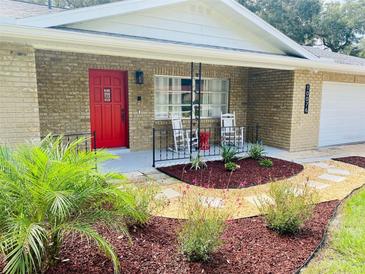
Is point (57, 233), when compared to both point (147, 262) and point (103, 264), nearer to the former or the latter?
point (103, 264)

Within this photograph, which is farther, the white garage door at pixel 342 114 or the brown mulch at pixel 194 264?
the white garage door at pixel 342 114

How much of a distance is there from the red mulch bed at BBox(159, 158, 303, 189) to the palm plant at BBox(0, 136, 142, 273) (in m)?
3.20

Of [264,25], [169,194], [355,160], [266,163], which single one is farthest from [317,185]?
[264,25]

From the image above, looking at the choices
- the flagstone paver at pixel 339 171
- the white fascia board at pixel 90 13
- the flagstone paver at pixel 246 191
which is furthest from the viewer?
the flagstone paver at pixel 339 171

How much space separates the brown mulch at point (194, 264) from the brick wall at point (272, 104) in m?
5.79

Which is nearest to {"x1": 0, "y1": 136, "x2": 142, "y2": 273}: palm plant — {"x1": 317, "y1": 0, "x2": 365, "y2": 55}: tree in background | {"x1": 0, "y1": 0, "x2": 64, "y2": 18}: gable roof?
{"x1": 0, "y1": 0, "x2": 64, "y2": 18}: gable roof

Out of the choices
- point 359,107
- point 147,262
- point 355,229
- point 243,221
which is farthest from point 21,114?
point 359,107

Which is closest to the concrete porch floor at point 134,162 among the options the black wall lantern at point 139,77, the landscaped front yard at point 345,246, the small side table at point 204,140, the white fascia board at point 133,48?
the small side table at point 204,140

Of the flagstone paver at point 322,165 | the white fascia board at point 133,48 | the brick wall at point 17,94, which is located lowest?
the flagstone paver at point 322,165

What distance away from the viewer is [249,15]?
7977 mm

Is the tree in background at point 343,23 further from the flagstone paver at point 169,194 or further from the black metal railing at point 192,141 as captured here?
the flagstone paver at point 169,194

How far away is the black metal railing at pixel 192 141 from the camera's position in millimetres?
8039

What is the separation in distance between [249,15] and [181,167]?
15.1 feet

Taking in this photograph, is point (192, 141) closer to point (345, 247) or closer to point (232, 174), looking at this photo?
point (232, 174)
